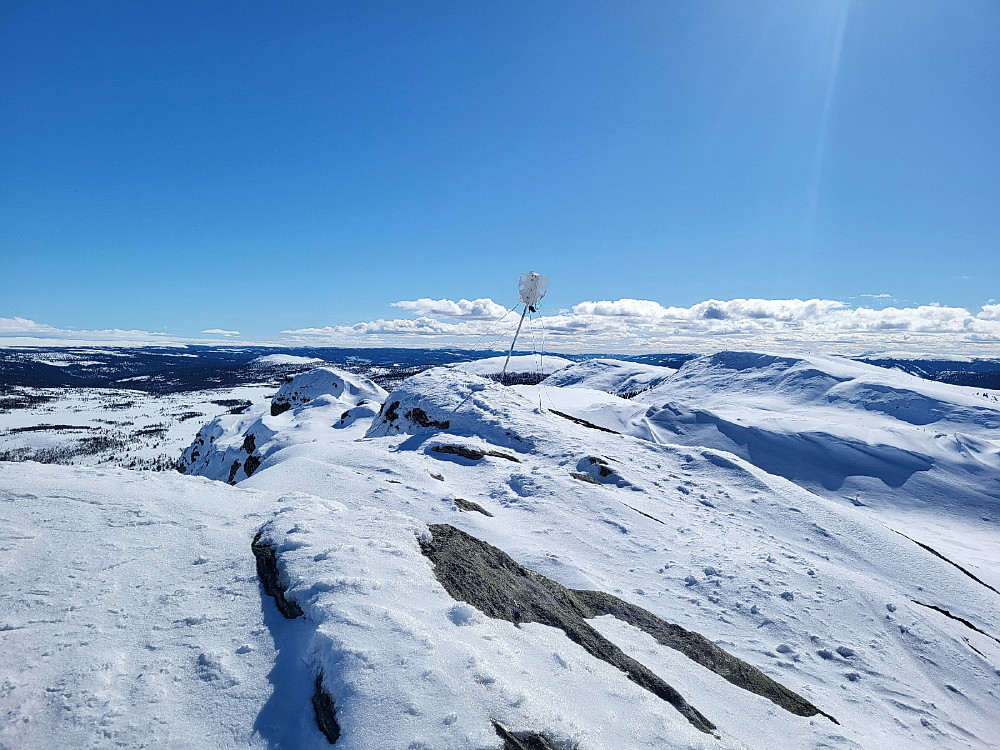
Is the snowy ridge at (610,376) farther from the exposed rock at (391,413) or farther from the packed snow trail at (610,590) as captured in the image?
the packed snow trail at (610,590)

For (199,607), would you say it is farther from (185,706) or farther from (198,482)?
(198,482)

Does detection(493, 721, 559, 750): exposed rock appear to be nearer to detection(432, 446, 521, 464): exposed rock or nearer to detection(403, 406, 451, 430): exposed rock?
detection(432, 446, 521, 464): exposed rock

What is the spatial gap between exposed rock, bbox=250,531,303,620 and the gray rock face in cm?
223

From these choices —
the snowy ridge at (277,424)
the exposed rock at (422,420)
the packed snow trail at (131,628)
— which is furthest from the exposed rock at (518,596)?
the snowy ridge at (277,424)

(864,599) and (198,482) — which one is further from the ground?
(198,482)

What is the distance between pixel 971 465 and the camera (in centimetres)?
3603

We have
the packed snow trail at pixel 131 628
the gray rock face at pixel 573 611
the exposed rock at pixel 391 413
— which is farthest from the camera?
the exposed rock at pixel 391 413

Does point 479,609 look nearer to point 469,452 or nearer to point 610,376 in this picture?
point 469,452

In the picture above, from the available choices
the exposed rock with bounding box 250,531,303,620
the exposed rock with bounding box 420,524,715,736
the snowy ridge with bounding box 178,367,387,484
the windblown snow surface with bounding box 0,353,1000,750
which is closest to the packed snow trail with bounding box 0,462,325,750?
the windblown snow surface with bounding box 0,353,1000,750

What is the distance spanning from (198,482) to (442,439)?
10.1 metres

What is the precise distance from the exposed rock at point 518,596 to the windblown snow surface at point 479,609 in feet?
0.20

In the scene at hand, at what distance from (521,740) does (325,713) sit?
196 cm

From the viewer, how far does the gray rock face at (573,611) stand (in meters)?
6.66

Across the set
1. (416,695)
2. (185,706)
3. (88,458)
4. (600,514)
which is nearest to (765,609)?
(600,514)
